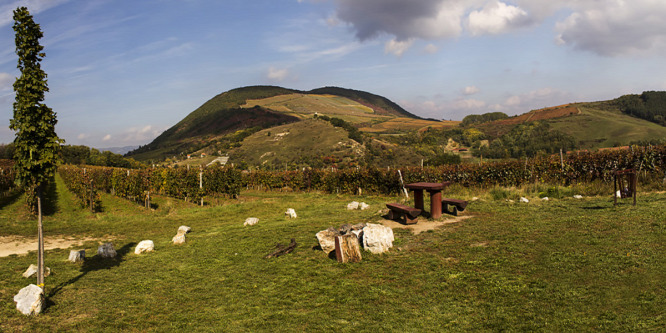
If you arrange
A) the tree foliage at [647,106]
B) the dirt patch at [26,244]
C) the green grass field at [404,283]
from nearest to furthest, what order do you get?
the green grass field at [404,283] < the dirt patch at [26,244] < the tree foliage at [647,106]

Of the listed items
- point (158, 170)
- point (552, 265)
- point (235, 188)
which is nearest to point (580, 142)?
point (235, 188)

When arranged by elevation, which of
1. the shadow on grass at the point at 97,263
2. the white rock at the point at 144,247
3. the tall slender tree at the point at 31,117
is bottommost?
the shadow on grass at the point at 97,263

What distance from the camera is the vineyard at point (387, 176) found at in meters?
18.6

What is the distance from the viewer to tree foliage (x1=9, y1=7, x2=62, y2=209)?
22.5ft

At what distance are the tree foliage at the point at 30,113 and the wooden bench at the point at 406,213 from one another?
27.9ft

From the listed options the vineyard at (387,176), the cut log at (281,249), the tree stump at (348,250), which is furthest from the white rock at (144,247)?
the vineyard at (387,176)

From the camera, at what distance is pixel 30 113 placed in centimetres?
689

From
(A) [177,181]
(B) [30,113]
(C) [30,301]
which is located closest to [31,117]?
(B) [30,113]

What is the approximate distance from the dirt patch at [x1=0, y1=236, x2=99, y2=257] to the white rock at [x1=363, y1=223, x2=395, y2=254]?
34.0ft

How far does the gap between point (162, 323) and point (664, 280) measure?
768 centimetres

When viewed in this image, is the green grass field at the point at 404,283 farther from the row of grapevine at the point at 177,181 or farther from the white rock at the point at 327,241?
the row of grapevine at the point at 177,181

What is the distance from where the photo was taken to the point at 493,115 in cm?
15188

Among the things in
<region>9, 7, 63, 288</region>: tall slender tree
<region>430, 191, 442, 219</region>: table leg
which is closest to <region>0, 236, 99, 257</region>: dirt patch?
<region>9, 7, 63, 288</region>: tall slender tree

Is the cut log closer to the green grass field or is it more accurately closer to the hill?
the green grass field
